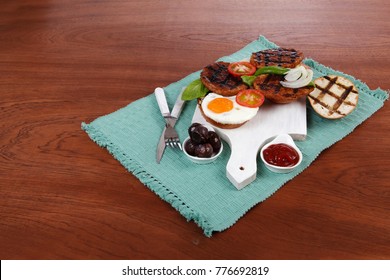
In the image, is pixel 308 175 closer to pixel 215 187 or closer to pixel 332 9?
pixel 215 187

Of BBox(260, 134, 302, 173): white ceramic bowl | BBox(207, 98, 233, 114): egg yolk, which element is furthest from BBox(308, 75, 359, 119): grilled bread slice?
BBox(207, 98, 233, 114): egg yolk

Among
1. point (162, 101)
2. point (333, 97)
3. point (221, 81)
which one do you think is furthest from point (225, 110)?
point (333, 97)

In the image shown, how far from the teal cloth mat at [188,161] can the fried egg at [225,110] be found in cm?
9

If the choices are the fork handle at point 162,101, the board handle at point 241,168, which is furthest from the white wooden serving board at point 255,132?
the fork handle at point 162,101

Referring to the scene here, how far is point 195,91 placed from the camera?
4.75ft

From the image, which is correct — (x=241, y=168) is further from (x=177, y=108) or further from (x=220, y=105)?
(x=177, y=108)

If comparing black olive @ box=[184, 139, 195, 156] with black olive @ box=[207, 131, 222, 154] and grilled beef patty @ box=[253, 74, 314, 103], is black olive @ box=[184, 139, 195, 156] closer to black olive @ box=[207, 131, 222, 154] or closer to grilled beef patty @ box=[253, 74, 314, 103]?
black olive @ box=[207, 131, 222, 154]

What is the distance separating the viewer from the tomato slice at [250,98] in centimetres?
137

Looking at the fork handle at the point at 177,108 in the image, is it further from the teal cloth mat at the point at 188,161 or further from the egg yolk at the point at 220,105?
the egg yolk at the point at 220,105

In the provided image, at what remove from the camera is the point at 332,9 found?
6.71ft

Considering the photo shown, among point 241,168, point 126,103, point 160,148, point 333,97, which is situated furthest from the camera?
point 126,103

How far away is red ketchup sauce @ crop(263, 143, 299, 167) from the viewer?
1261 millimetres

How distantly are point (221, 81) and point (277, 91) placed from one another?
0.19 metres

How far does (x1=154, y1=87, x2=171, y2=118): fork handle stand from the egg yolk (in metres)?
0.16
